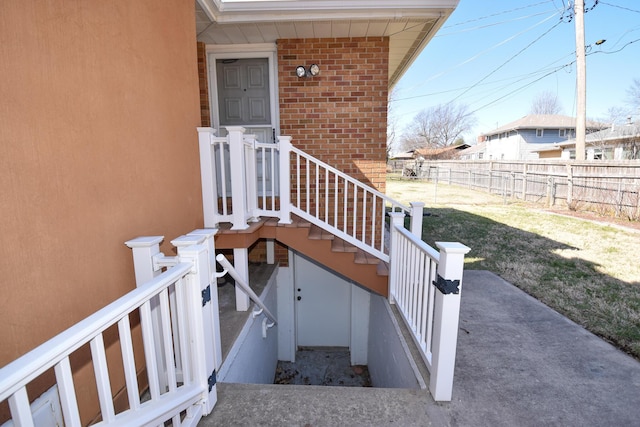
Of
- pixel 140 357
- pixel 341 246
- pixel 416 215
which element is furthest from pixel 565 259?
pixel 140 357

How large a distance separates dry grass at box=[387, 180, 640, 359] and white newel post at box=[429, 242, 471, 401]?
176 centimetres

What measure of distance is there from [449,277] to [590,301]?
305cm

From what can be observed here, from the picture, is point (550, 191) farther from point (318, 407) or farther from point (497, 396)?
point (318, 407)

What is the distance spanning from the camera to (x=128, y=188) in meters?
1.95

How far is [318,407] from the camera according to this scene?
193 centimetres

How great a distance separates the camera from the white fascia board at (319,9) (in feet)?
11.2

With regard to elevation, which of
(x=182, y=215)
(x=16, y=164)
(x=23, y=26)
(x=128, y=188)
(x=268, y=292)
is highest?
(x=23, y=26)

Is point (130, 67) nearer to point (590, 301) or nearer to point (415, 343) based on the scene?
point (415, 343)

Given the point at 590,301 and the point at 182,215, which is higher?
the point at 182,215

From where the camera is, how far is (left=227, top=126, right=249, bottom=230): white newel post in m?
3.04

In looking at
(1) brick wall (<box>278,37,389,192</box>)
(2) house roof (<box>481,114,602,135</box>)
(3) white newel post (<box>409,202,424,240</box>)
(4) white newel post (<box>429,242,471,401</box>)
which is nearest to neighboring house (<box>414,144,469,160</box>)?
(2) house roof (<box>481,114,602,135</box>)

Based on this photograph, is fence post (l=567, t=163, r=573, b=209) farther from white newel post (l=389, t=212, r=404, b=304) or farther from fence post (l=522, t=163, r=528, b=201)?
white newel post (l=389, t=212, r=404, b=304)

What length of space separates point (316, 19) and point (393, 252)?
2778mm

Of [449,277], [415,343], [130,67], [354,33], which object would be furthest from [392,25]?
[415,343]
